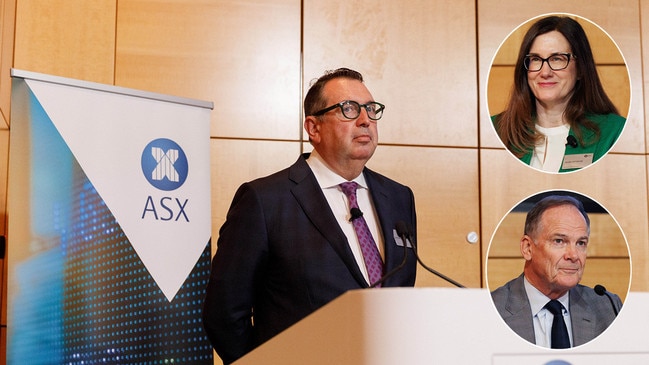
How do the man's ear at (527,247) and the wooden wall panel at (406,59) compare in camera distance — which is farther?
the wooden wall panel at (406,59)

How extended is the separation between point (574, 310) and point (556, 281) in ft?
0.16

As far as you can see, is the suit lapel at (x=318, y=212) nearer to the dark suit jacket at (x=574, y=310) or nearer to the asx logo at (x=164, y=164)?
the asx logo at (x=164, y=164)

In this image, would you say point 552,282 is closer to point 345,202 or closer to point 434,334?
point 434,334

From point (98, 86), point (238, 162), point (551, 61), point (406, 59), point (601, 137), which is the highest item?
point (406, 59)

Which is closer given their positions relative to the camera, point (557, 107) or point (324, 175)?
point (324, 175)

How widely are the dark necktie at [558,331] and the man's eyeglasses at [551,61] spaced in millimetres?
2615

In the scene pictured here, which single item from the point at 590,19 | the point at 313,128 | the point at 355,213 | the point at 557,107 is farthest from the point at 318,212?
the point at 590,19

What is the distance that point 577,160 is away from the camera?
13.7 ft

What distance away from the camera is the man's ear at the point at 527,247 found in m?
1.26

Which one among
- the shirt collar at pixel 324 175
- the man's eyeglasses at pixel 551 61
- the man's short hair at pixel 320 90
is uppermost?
the man's eyeglasses at pixel 551 61

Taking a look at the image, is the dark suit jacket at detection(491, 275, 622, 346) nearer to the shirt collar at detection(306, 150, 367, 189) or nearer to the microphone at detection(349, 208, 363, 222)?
the microphone at detection(349, 208, 363, 222)

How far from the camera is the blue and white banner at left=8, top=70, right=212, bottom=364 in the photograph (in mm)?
3125

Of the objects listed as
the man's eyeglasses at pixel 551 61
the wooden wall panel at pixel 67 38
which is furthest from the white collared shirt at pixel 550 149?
the wooden wall panel at pixel 67 38

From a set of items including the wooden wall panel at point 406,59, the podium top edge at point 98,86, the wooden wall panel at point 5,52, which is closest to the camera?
the podium top edge at point 98,86
